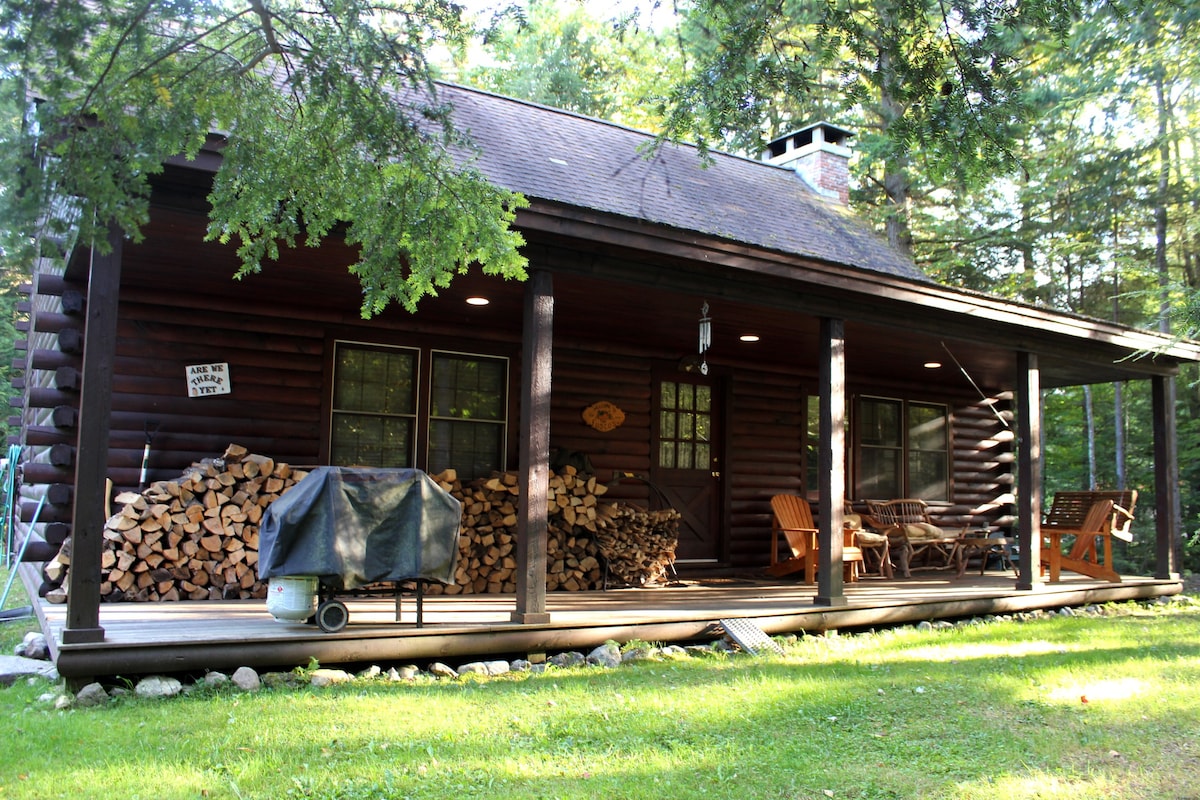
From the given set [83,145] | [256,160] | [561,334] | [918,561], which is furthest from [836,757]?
[918,561]

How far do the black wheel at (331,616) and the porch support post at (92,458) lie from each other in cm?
114

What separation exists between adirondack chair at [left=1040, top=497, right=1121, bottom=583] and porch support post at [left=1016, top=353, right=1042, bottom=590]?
0.75 metres

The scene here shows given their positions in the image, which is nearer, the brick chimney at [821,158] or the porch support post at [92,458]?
the porch support post at [92,458]

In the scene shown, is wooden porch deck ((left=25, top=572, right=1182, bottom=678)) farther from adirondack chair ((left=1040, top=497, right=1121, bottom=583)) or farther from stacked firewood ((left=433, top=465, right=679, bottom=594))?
adirondack chair ((left=1040, top=497, right=1121, bottom=583))

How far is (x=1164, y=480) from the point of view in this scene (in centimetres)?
1006

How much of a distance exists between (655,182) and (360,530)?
469cm

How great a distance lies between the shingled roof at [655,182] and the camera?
7238mm

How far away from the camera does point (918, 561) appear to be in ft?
39.0

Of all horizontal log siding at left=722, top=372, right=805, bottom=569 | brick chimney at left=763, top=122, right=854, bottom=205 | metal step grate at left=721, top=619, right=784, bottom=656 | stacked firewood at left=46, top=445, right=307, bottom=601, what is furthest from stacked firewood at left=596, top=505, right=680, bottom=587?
brick chimney at left=763, top=122, right=854, bottom=205

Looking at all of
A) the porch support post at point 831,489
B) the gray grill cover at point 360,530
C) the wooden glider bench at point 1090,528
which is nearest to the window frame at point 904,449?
the wooden glider bench at point 1090,528

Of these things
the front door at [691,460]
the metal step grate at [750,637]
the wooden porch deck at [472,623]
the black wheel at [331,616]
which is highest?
the front door at [691,460]

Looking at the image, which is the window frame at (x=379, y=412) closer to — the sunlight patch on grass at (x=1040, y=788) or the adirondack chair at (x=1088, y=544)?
the sunlight patch on grass at (x=1040, y=788)

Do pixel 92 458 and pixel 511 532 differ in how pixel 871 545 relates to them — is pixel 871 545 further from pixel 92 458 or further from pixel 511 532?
pixel 92 458

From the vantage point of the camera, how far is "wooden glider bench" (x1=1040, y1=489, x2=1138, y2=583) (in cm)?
958
